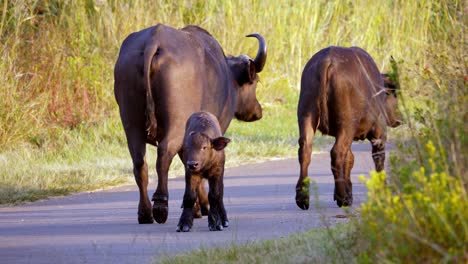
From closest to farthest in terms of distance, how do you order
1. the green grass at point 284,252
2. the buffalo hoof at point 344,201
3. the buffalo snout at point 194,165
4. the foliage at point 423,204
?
1. the foliage at point 423,204
2. the green grass at point 284,252
3. the buffalo snout at point 194,165
4. the buffalo hoof at point 344,201

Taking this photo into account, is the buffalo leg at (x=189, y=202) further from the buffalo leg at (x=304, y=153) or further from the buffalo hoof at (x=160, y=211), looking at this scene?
the buffalo leg at (x=304, y=153)

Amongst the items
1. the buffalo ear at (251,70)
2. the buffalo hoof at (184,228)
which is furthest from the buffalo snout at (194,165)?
the buffalo ear at (251,70)

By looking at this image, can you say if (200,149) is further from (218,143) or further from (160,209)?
(160,209)

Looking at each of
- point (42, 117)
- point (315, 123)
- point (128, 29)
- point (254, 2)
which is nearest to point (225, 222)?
point (315, 123)

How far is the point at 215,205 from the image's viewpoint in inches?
397

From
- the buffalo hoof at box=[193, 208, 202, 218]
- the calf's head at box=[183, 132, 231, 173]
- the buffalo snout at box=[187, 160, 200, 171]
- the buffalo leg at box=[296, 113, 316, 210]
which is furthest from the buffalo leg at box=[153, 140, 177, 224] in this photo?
the buffalo leg at box=[296, 113, 316, 210]

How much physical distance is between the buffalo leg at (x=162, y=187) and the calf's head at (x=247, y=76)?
7.34 feet

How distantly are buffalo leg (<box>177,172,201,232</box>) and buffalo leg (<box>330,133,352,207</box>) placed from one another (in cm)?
173

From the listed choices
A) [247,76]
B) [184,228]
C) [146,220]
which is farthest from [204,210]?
[247,76]

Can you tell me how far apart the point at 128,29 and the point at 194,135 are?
34.3 feet

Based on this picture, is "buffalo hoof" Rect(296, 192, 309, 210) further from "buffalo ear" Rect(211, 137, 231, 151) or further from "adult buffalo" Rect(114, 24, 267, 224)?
"buffalo ear" Rect(211, 137, 231, 151)

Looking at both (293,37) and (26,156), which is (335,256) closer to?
(26,156)

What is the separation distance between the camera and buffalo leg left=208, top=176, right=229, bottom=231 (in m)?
10.1

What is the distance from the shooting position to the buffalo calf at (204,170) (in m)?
9.98
